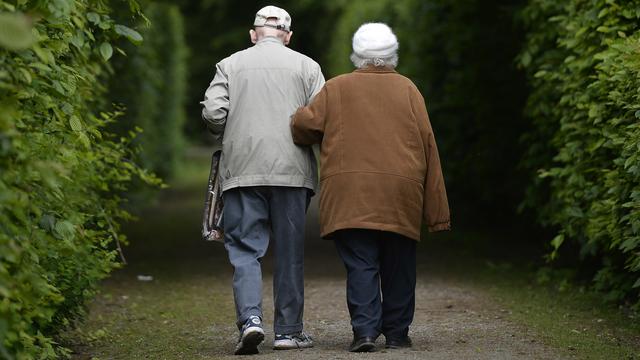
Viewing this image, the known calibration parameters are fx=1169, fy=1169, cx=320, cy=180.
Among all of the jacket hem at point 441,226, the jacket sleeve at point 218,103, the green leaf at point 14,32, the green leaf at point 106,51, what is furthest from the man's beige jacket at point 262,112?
the green leaf at point 14,32

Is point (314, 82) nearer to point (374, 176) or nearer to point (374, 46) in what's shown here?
point (374, 46)

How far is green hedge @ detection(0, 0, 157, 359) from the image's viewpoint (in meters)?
4.02

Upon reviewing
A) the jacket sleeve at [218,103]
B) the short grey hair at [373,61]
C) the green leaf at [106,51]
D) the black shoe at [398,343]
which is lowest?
the black shoe at [398,343]

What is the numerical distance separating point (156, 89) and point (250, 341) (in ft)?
44.8

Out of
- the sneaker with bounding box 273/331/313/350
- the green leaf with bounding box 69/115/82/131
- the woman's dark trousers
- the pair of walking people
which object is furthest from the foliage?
the green leaf with bounding box 69/115/82/131

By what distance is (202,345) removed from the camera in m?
6.68

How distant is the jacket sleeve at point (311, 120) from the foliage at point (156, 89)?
6.61 metres

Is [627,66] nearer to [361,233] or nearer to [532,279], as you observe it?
[361,233]

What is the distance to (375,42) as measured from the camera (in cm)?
617

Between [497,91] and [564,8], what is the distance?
12.0ft

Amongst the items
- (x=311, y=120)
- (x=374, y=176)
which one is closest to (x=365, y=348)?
(x=374, y=176)

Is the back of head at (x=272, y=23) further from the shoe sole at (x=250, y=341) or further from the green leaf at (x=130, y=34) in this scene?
the shoe sole at (x=250, y=341)

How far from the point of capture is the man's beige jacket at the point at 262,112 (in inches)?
245

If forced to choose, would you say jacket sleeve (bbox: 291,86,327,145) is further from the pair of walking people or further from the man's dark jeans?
the man's dark jeans
